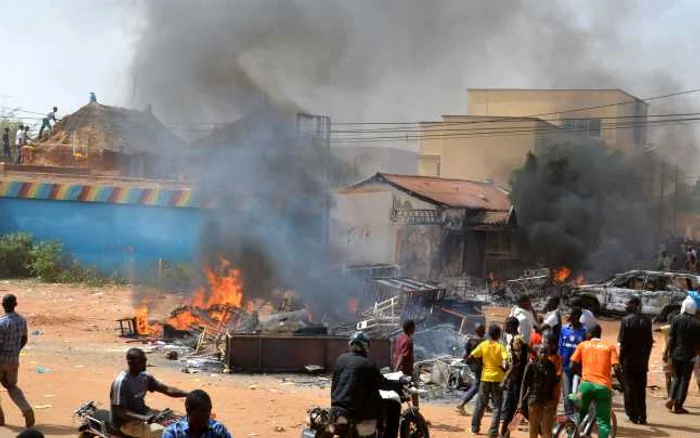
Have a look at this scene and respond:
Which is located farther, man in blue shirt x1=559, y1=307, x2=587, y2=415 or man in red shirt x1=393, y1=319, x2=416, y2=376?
man in blue shirt x1=559, y1=307, x2=587, y2=415

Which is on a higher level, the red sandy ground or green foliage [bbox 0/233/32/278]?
green foliage [bbox 0/233/32/278]

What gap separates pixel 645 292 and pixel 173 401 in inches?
624

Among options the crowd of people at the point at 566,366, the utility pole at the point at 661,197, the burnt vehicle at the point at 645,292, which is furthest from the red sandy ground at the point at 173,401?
the utility pole at the point at 661,197

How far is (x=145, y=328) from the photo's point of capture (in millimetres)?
17109

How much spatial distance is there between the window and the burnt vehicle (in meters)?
31.6

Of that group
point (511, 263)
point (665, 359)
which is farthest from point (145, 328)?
point (511, 263)

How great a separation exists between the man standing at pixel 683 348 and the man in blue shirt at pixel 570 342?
1705mm

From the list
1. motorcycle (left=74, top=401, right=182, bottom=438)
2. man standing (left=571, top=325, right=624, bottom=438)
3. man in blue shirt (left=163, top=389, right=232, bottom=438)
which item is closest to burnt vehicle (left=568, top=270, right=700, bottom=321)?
man standing (left=571, top=325, right=624, bottom=438)

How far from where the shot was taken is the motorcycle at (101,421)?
6.57 meters

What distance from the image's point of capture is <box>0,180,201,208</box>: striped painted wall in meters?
28.1

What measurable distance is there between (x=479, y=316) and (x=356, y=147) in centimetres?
4658

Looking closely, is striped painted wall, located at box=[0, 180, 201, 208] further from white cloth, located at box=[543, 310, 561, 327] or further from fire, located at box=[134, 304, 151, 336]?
white cloth, located at box=[543, 310, 561, 327]

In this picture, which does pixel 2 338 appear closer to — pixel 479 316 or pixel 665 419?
pixel 665 419

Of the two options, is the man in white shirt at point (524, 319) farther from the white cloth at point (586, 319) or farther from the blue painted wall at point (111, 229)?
the blue painted wall at point (111, 229)
